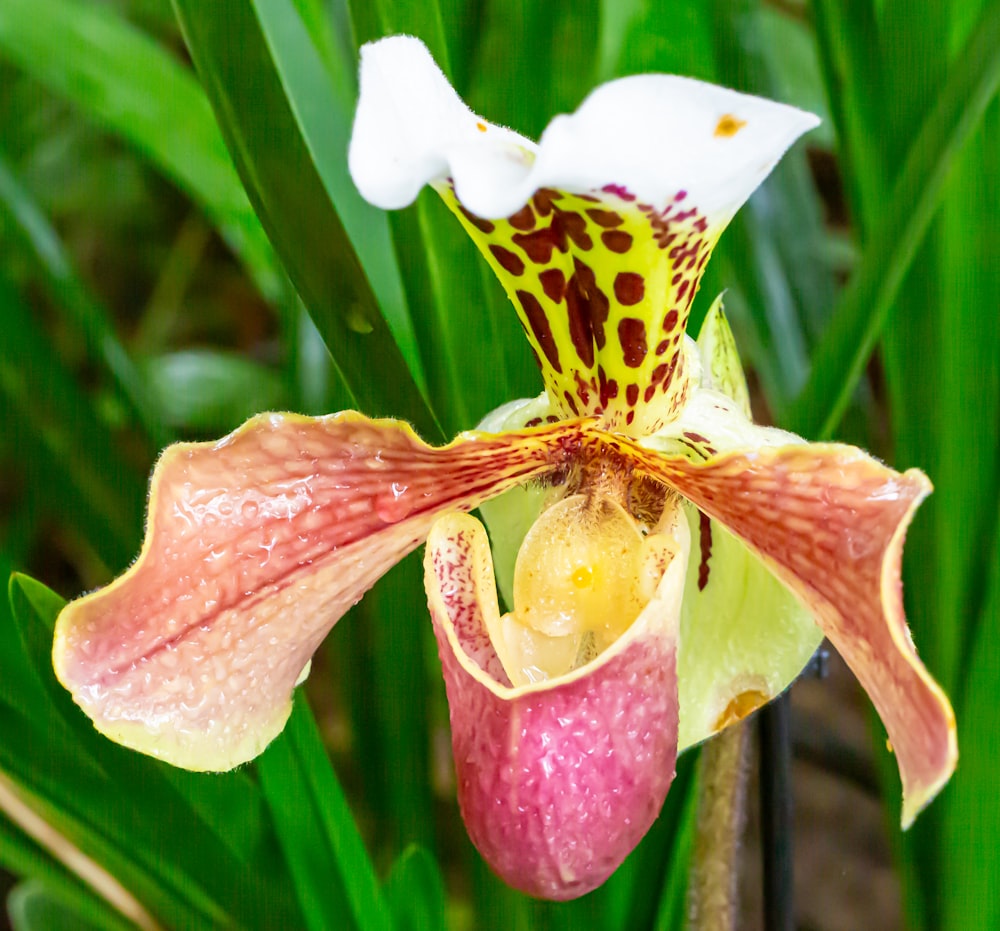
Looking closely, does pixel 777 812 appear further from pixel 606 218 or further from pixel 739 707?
pixel 606 218

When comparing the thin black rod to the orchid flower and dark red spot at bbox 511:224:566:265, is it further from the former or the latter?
dark red spot at bbox 511:224:566:265

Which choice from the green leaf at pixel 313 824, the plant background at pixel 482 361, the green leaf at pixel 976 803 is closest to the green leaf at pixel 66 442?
the plant background at pixel 482 361

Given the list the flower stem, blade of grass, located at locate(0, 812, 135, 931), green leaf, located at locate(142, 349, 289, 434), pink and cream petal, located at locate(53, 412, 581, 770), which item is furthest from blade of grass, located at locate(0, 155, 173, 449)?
the flower stem

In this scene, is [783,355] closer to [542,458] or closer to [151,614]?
[542,458]

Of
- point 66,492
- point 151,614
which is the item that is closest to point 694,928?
point 151,614

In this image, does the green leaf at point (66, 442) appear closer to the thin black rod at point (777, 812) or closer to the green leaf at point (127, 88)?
the green leaf at point (127, 88)

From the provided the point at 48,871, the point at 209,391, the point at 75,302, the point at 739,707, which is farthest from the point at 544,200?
the point at 209,391
